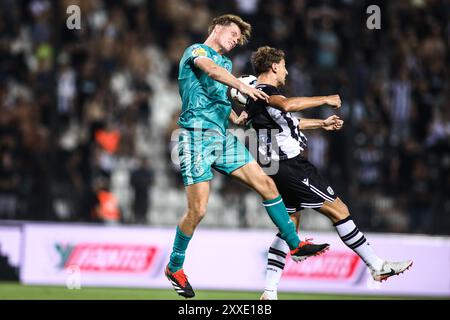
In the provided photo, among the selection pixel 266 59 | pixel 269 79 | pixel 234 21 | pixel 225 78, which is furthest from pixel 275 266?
pixel 234 21

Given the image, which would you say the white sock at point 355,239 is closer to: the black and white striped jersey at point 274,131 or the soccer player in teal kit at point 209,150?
the soccer player in teal kit at point 209,150

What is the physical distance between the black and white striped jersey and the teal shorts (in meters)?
0.39

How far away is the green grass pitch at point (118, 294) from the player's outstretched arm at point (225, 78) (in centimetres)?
343

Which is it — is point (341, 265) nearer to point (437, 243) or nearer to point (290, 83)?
point (437, 243)

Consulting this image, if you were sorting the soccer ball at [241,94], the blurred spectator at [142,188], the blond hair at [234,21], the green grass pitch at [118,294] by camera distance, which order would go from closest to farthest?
the blond hair at [234,21], the soccer ball at [241,94], the green grass pitch at [118,294], the blurred spectator at [142,188]

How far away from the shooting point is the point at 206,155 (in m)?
8.77

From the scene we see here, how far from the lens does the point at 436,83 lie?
15.7m

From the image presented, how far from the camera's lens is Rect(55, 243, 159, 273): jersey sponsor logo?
13.3 metres

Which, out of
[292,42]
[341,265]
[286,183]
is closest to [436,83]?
[292,42]

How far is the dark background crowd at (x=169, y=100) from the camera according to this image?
46.0 ft

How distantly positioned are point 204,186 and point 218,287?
4896 mm

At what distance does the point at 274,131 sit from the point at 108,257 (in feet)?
16.6

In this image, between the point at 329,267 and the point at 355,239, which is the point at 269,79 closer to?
the point at 355,239

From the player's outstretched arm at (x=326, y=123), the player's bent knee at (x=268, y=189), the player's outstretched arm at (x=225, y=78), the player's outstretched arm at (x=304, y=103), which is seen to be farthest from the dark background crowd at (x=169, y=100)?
the player's outstretched arm at (x=225, y=78)
